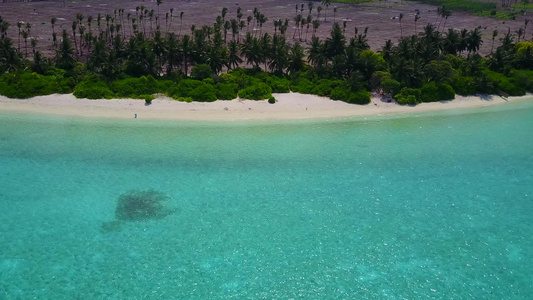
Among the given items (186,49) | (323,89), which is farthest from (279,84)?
(186,49)

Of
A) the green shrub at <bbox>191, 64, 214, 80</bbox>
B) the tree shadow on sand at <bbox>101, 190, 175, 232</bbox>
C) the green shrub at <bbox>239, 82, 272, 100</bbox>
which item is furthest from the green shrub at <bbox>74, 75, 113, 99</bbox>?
the tree shadow on sand at <bbox>101, 190, 175, 232</bbox>

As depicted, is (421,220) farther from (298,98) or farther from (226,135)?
(298,98)

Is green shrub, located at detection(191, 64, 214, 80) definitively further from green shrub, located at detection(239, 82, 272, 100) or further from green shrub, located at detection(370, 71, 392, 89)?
green shrub, located at detection(370, 71, 392, 89)

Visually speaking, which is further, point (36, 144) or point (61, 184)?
point (36, 144)

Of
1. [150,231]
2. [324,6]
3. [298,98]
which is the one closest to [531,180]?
[298,98]

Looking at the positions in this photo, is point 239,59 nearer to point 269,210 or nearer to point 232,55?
point 232,55
